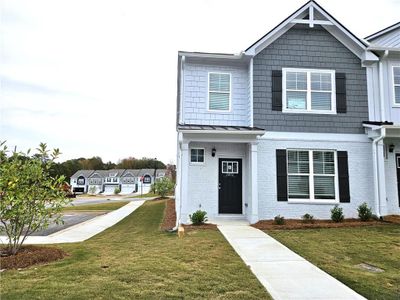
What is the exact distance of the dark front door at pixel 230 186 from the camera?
1154cm

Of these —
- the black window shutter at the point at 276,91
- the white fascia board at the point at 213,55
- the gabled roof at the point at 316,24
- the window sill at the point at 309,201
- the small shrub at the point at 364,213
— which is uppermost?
the gabled roof at the point at 316,24

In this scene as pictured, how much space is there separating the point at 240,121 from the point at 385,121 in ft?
17.3

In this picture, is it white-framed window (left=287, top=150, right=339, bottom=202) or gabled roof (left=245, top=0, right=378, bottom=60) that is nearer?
white-framed window (left=287, top=150, right=339, bottom=202)

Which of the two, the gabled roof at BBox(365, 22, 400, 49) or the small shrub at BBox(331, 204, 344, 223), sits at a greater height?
the gabled roof at BBox(365, 22, 400, 49)

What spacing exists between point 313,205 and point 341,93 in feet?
14.1

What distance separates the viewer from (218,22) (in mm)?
14719

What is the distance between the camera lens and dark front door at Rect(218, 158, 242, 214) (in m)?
11.5

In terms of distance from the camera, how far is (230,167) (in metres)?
11.7

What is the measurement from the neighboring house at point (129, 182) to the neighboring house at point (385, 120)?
62655 millimetres

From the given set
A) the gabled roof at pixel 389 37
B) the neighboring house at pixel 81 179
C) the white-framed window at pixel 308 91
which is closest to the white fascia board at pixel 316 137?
the white-framed window at pixel 308 91

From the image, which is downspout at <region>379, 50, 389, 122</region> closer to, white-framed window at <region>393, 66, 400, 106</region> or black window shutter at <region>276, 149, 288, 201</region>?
white-framed window at <region>393, 66, 400, 106</region>

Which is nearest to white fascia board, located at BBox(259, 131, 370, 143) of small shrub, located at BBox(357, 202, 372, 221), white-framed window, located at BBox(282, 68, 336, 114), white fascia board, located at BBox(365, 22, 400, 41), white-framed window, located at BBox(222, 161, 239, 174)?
white-framed window, located at BBox(282, 68, 336, 114)

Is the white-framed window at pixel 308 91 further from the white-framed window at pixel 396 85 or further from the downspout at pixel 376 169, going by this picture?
the white-framed window at pixel 396 85

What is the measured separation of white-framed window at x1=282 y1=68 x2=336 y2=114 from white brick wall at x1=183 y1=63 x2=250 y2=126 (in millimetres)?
1496
